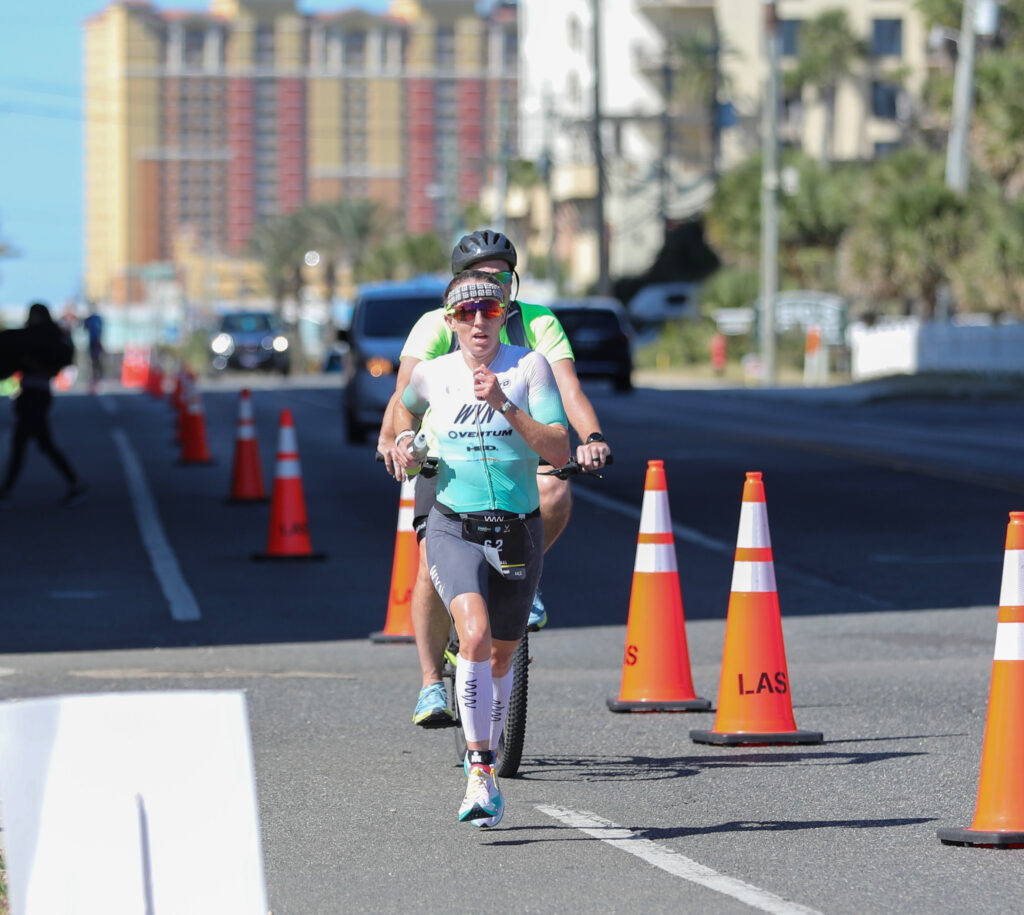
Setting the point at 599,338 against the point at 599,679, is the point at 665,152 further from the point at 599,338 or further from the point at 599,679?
the point at 599,679

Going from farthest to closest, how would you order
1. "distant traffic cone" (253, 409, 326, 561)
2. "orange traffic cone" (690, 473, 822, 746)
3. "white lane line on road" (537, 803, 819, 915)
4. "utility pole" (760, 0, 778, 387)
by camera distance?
"utility pole" (760, 0, 778, 387)
"distant traffic cone" (253, 409, 326, 561)
"orange traffic cone" (690, 473, 822, 746)
"white lane line on road" (537, 803, 819, 915)

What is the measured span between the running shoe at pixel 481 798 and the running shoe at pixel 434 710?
84 cm

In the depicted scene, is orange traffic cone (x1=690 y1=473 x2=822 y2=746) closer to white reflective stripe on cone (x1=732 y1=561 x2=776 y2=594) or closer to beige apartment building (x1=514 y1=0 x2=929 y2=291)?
white reflective stripe on cone (x1=732 y1=561 x2=776 y2=594)

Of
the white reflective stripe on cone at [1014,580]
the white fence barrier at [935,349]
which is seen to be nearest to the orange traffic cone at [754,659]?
the white reflective stripe on cone at [1014,580]

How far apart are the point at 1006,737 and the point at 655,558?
2646mm

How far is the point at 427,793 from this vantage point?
7.21m

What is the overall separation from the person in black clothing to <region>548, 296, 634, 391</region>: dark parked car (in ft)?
62.6

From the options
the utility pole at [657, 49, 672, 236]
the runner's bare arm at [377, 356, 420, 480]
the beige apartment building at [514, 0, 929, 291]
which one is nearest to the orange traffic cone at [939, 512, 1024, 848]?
the runner's bare arm at [377, 356, 420, 480]

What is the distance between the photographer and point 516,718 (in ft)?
23.5

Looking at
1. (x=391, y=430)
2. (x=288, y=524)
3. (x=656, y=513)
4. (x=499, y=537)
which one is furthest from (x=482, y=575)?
(x=288, y=524)

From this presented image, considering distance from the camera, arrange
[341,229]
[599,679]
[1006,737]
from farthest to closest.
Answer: [341,229] < [599,679] < [1006,737]

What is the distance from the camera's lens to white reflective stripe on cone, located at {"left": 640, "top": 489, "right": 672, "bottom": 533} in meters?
8.69

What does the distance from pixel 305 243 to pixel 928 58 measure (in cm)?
4054

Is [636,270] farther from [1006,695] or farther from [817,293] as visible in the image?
[1006,695]
